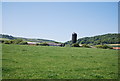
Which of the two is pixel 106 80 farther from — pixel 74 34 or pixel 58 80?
pixel 74 34

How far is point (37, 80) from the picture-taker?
1076 centimetres

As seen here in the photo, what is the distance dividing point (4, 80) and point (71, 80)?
194 inches

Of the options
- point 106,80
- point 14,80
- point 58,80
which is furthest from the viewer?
point 106,80

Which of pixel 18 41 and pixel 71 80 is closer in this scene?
pixel 71 80

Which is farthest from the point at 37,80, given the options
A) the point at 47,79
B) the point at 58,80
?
the point at 58,80

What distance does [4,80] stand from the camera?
10.5 meters

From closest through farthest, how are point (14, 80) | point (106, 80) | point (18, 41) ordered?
point (14, 80), point (106, 80), point (18, 41)

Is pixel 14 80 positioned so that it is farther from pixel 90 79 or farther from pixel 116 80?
pixel 116 80

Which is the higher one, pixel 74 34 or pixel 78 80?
pixel 74 34

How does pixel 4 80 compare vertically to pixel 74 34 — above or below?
below

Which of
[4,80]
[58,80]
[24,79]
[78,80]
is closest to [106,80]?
[78,80]

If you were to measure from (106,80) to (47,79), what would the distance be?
4.84 meters

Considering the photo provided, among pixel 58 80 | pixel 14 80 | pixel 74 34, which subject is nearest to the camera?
pixel 14 80

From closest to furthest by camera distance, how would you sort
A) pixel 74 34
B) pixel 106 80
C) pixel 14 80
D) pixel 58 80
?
pixel 14 80 < pixel 58 80 < pixel 106 80 < pixel 74 34
